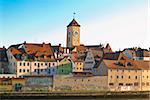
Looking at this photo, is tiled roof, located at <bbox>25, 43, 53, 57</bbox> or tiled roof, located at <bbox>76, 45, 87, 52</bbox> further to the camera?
tiled roof, located at <bbox>76, 45, 87, 52</bbox>

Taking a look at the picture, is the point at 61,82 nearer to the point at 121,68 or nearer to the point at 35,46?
the point at 121,68

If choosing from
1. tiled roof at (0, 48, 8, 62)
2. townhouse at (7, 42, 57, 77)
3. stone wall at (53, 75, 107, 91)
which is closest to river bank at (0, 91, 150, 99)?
stone wall at (53, 75, 107, 91)

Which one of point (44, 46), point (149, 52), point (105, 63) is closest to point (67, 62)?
point (44, 46)

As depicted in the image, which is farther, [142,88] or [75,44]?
[75,44]

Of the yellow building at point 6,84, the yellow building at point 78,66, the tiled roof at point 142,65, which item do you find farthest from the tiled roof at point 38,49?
the yellow building at point 6,84

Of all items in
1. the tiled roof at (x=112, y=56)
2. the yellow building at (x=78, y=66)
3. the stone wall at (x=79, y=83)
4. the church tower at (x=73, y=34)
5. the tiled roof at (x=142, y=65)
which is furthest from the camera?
the church tower at (x=73, y=34)

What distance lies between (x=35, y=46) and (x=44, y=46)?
1412mm

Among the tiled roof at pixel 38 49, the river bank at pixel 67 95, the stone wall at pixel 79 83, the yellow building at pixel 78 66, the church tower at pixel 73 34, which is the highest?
the church tower at pixel 73 34

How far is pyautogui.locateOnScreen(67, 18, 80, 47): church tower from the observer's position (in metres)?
74.2

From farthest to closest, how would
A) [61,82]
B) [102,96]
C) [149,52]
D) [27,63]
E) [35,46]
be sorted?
[149,52] → [35,46] → [27,63] → [61,82] → [102,96]

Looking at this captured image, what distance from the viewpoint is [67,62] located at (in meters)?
60.2

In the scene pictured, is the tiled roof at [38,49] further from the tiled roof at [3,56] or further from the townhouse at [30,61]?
the tiled roof at [3,56]

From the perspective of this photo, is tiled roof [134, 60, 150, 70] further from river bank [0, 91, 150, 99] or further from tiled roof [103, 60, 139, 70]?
river bank [0, 91, 150, 99]

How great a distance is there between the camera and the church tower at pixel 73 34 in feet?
243
